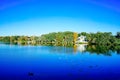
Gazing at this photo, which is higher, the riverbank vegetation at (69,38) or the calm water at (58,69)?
the riverbank vegetation at (69,38)

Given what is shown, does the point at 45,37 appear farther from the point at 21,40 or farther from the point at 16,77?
the point at 16,77

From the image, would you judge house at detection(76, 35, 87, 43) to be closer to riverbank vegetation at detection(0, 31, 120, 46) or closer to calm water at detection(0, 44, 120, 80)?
riverbank vegetation at detection(0, 31, 120, 46)

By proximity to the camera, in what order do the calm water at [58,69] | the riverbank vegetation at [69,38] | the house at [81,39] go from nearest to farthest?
the calm water at [58,69]
the riverbank vegetation at [69,38]
the house at [81,39]

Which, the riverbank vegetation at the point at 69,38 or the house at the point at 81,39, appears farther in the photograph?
the house at the point at 81,39

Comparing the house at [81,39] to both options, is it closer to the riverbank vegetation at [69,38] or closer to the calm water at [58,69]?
the riverbank vegetation at [69,38]

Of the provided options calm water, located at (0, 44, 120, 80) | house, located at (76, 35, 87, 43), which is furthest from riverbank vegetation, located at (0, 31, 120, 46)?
calm water, located at (0, 44, 120, 80)

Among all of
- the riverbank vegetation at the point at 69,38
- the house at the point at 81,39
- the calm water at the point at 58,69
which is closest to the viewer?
the calm water at the point at 58,69

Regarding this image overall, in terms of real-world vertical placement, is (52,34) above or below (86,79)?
above

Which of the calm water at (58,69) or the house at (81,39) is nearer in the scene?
the calm water at (58,69)

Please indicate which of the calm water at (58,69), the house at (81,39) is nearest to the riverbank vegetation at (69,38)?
the house at (81,39)

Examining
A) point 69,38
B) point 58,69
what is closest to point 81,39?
point 69,38

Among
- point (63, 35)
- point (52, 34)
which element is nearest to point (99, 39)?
point (63, 35)

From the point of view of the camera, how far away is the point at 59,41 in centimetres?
7219

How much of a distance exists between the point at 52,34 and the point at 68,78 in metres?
65.7
